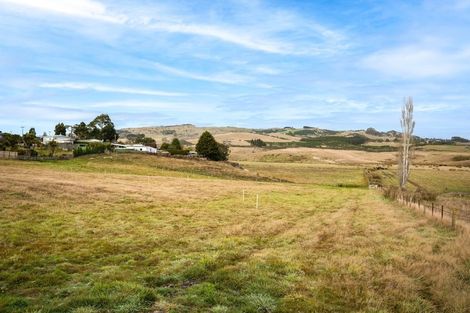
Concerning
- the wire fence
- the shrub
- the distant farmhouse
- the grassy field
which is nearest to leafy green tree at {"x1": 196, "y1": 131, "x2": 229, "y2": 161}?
the shrub

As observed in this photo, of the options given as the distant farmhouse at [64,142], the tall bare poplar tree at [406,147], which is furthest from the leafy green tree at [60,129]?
the tall bare poplar tree at [406,147]

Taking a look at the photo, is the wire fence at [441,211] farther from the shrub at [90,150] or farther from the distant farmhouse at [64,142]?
the distant farmhouse at [64,142]

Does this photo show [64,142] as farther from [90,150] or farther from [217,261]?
[217,261]

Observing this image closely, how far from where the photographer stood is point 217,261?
17.3 metres

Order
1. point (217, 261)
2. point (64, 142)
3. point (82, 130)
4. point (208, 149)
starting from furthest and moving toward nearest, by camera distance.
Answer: point (82, 130) → point (64, 142) → point (208, 149) → point (217, 261)

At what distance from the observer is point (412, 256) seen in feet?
62.8

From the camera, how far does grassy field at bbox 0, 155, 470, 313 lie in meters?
12.6

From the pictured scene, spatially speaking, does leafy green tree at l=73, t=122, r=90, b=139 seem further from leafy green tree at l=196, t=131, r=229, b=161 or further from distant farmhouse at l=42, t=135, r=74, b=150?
leafy green tree at l=196, t=131, r=229, b=161

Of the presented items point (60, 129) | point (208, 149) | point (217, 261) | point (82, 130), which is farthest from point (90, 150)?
point (217, 261)

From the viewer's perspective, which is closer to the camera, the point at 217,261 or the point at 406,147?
the point at 217,261

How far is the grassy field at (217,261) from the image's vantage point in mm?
12617

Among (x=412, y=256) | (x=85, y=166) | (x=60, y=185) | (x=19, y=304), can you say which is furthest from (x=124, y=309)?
(x=85, y=166)

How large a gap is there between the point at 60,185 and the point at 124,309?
1337 inches

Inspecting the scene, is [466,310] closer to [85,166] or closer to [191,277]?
[191,277]
